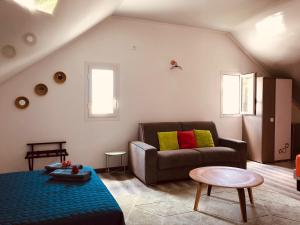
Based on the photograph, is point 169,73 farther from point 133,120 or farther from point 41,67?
point 41,67

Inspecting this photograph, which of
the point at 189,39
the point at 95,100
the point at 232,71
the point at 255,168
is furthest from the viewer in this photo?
the point at 232,71

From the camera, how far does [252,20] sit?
4566mm

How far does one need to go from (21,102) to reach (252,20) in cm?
434

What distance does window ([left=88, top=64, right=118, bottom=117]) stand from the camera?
4.29 m

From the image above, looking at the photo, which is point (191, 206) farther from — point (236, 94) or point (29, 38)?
point (236, 94)

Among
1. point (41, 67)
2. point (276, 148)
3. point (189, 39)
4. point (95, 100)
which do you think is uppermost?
point (189, 39)

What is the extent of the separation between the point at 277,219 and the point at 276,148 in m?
2.86

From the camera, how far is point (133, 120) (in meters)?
4.56

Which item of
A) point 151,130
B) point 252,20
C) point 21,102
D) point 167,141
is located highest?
point 252,20

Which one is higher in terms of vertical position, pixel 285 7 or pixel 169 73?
pixel 285 7

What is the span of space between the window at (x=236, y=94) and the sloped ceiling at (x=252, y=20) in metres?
0.66

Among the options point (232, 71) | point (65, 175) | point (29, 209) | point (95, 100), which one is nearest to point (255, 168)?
point (232, 71)

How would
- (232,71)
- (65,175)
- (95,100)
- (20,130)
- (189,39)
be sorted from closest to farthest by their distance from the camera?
(65,175) < (20,130) < (95,100) < (189,39) < (232,71)

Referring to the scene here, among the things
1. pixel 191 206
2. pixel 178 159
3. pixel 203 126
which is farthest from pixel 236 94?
pixel 191 206
